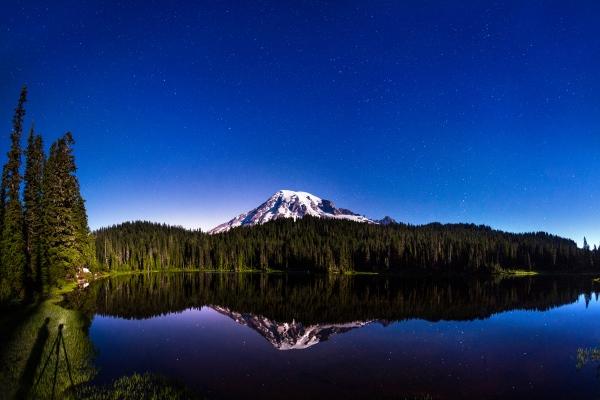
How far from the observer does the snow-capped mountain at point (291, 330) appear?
122ft

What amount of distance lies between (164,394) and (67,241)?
53596 millimetres

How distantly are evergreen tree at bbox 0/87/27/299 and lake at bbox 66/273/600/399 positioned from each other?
29.0ft

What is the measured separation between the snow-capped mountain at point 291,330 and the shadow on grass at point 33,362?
17393 millimetres

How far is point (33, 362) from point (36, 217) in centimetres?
4586

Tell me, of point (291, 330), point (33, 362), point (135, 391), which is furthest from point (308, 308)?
point (33, 362)

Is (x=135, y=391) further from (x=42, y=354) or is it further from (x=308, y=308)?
(x=308, y=308)

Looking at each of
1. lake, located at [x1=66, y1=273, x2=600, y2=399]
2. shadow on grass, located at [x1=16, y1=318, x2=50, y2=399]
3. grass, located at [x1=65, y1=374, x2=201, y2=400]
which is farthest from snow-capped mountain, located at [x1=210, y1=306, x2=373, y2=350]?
shadow on grass, located at [x1=16, y1=318, x2=50, y2=399]

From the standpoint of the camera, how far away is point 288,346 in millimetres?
35938

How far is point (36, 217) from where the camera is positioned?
2466 inches

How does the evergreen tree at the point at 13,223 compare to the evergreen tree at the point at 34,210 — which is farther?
the evergreen tree at the point at 34,210

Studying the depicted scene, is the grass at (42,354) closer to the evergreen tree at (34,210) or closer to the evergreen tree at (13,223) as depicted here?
the evergreen tree at (13,223)

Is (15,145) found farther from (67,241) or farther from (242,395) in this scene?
(242,395)

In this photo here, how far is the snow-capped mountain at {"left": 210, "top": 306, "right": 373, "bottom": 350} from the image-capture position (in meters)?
37.2

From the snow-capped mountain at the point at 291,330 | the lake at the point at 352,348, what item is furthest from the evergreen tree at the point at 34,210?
the snow-capped mountain at the point at 291,330
